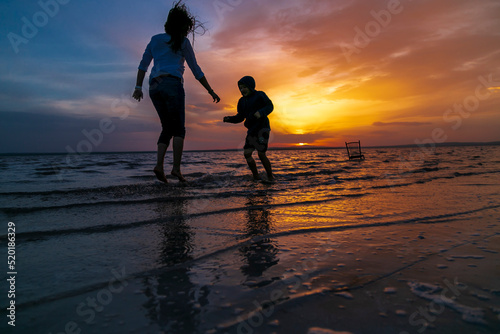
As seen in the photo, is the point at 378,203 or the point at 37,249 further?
the point at 378,203

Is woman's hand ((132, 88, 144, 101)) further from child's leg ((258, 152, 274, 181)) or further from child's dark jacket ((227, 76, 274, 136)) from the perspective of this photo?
child's leg ((258, 152, 274, 181))

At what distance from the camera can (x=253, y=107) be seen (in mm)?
6680

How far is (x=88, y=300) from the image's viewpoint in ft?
3.91

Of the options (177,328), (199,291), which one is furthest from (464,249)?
(177,328)

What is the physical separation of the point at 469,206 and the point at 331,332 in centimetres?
316

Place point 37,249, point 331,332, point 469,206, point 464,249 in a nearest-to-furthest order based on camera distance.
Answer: point 331,332 → point 464,249 → point 37,249 → point 469,206

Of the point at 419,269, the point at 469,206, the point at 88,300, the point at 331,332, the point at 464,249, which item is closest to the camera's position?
the point at 331,332

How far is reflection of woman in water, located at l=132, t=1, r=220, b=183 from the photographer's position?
194 inches

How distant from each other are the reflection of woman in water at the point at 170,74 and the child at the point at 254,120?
186 cm

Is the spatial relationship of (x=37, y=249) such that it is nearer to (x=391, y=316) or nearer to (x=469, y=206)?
(x=391, y=316)

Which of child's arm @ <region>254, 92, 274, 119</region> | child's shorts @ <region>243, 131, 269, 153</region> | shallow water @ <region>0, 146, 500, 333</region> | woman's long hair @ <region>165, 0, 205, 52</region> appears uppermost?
woman's long hair @ <region>165, 0, 205, 52</region>

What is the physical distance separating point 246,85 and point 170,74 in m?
2.21

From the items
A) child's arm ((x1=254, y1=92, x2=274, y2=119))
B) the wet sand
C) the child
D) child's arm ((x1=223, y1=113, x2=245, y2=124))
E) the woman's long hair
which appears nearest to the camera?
the wet sand

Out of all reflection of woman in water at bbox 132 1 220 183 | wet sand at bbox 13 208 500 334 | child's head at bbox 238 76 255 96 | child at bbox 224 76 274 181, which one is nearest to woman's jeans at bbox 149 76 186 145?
reflection of woman in water at bbox 132 1 220 183
